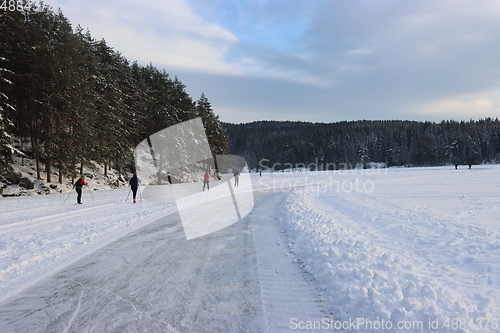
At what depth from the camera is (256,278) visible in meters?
5.17

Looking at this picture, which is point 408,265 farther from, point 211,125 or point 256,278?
point 211,125

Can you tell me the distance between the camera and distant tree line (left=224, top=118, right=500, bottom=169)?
344 ft

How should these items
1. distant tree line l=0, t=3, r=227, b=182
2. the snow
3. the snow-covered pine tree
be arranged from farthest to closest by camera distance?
the snow-covered pine tree
distant tree line l=0, t=3, r=227, b=182
the snow

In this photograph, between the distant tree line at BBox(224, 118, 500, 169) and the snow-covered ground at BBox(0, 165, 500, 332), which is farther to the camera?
the distant tree line at BBox(224, 118, 500, 169)

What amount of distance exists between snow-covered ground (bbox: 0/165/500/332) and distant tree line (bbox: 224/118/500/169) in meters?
104

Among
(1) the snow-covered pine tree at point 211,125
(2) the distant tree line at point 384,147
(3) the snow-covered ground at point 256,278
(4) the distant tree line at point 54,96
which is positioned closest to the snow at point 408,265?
(3) the snow-covered ground at point 256,278

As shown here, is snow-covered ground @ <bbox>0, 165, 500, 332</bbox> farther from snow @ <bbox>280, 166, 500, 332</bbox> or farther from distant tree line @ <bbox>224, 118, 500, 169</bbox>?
distant tree line @ <bbox>224, 118, 500, 169</bbox>

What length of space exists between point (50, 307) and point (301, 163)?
421ft

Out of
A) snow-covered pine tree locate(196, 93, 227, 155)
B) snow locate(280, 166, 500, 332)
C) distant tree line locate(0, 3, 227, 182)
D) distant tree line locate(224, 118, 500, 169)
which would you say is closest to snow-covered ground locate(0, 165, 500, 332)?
snow locate(280, 166, 500, 332)

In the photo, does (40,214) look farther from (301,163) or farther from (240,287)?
(301,163)

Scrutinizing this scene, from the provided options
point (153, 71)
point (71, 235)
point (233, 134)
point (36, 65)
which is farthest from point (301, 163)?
point (71, 235)

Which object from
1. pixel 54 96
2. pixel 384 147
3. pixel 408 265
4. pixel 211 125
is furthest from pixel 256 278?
pixel 384 147

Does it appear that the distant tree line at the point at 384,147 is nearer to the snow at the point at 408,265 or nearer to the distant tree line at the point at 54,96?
the snow at the point at 408,265

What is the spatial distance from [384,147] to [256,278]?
12990 cm
